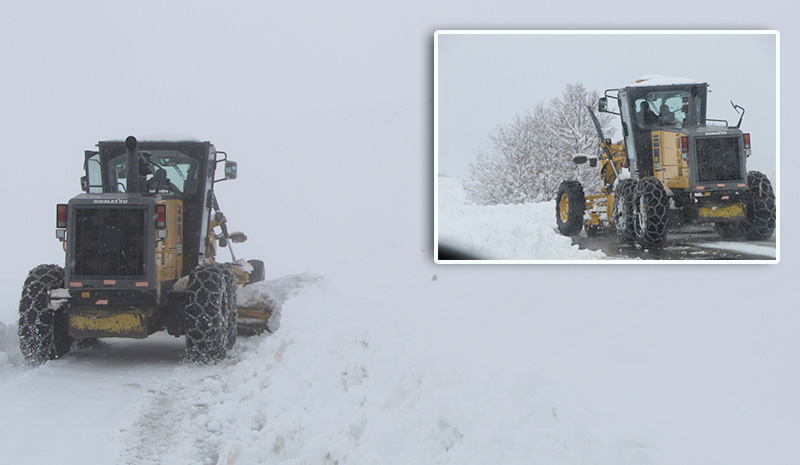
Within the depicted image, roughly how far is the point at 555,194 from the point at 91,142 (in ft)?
13.9

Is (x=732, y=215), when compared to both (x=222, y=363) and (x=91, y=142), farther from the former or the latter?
(x=91, y=142)

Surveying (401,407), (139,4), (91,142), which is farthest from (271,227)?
(401,407)

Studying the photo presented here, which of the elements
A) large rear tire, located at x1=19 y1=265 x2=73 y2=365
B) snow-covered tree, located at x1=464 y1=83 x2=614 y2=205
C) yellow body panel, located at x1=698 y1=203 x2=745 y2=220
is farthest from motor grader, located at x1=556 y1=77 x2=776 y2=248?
large rear tire, located at x1=19 y1=265 x2=73 y2=365

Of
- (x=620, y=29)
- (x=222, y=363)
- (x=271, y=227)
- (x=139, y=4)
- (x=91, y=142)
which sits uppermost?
(x=139, y=4)

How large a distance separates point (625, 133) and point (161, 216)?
12.8 feet

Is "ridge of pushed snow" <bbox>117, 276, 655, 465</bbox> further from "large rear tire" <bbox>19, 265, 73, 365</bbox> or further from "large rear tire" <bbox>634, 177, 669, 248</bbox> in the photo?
"large rear tire" <bbox>634, 177, 669, 248</bbox>

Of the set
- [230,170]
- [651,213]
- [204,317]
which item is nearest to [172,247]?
[204,317]

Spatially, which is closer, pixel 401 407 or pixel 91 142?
pixel 401 407

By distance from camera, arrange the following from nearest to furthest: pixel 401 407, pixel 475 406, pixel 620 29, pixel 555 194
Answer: pixel 475 406 → pixel 401 407 → pixel 620 29 → pixel 555 194

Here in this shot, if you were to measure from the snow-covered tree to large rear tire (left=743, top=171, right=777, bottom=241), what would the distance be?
1.25 meters

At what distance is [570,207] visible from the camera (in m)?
6.38

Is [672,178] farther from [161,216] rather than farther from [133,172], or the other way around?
[133,172]

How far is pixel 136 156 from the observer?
508 cm

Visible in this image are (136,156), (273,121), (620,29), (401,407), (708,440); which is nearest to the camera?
(708,440)
